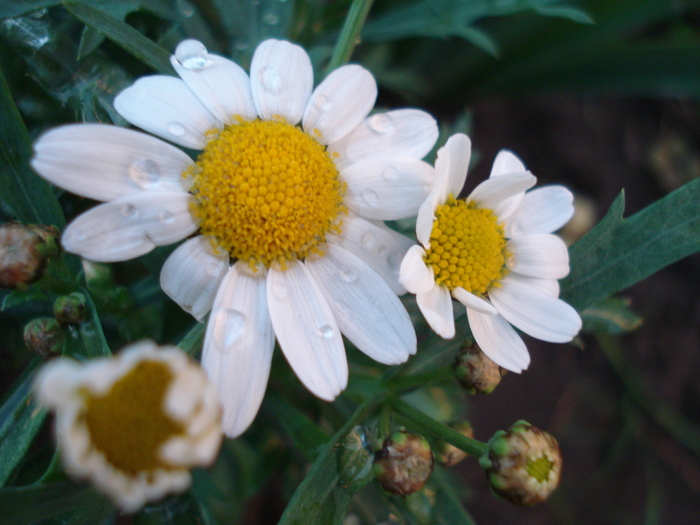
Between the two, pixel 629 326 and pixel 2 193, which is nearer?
pixel 2 193

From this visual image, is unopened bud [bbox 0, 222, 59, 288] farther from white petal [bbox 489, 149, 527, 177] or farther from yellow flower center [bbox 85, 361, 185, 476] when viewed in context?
white petal [bbox 489, 149, 527, 177]

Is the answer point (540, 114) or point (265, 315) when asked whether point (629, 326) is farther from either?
point (540, 114)

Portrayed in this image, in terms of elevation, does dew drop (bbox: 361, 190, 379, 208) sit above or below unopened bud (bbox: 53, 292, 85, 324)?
above

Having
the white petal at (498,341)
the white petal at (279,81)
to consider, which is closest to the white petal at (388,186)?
the white petal at (279,81)

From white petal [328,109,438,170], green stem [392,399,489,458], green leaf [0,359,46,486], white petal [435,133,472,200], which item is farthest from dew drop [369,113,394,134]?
green leaf [0,359,46,486]

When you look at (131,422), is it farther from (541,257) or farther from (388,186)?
(541,257)

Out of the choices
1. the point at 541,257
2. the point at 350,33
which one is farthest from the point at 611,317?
the point at 350,33

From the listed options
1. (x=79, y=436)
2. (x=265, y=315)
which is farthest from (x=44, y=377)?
(x=265, y=315)
